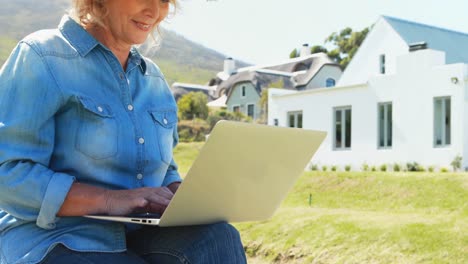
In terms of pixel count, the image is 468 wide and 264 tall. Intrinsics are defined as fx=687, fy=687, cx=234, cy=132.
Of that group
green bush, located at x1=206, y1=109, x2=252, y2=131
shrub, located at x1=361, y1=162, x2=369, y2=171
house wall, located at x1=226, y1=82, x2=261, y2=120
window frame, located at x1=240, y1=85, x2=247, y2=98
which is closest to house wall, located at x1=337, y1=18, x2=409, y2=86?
shrub, located at x1=361, y1=162, x2=369, y2=171

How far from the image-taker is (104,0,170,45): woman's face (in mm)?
1555

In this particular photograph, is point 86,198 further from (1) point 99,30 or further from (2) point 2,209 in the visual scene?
(1) point 99,30

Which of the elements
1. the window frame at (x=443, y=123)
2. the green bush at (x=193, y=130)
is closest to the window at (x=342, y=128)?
the window frame at (x=443, y=123)

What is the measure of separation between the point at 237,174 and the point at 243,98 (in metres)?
37.0

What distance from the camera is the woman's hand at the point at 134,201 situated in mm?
1422

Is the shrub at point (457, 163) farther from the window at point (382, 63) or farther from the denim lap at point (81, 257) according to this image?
the denim lap at point (81, 257)

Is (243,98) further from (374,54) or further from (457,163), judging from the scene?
(457,163)

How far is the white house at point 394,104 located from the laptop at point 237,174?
13347mm

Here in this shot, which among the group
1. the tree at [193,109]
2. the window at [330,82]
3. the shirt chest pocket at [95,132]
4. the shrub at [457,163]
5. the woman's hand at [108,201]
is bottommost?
the shrub at [457,163]

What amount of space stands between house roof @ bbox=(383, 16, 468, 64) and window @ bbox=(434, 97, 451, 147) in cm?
317

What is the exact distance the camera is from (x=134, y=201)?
142 cm

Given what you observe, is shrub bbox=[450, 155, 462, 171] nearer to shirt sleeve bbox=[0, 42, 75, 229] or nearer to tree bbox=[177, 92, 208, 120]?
shirt sleeve bbox=[0, 42, 75, 229]

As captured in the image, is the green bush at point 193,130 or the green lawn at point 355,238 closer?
the green lawn at point 355,238

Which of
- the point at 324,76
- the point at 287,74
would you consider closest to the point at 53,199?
the point at 324,76
